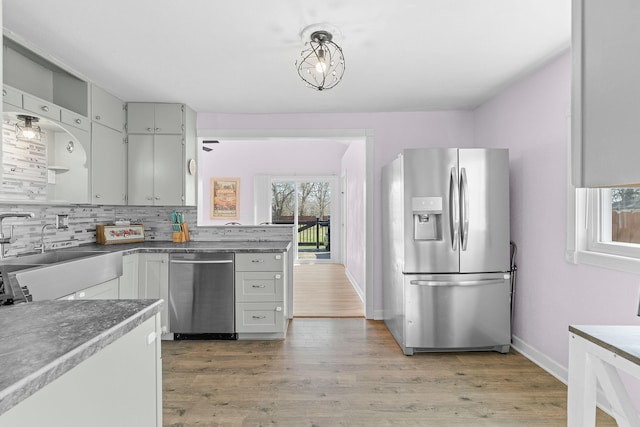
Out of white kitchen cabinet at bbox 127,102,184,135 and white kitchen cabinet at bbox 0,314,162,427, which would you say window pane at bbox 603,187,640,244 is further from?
white kitchen cabinet at bbox 127,102,184,135

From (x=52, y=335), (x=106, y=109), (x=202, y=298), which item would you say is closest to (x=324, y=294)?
(x=202, y=298)

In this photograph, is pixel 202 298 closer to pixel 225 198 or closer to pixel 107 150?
pixel 107 150

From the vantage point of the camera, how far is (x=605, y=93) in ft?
2.22

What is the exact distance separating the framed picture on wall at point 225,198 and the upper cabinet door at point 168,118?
3756 millimetres

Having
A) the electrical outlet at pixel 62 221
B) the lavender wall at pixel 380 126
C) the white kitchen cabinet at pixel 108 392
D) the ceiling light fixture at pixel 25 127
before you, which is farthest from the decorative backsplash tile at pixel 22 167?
the white kitchen cabinet at pixel 108 392

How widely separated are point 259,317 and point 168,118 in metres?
2.24

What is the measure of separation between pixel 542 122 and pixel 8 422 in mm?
3266

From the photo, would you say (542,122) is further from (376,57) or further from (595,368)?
(595,368)

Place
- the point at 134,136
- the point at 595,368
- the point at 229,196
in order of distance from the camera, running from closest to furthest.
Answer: the point at 595,368
the point at 134,136
the point at 229,196

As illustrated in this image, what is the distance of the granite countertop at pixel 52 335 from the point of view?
2.20 ft

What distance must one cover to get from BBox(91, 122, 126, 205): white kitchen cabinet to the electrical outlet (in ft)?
0.85

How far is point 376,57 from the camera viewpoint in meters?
2.47

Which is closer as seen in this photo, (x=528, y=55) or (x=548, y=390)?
(x=548, y=390)

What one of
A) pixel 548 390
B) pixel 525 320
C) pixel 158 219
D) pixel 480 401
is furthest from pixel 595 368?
pixel 158 219
